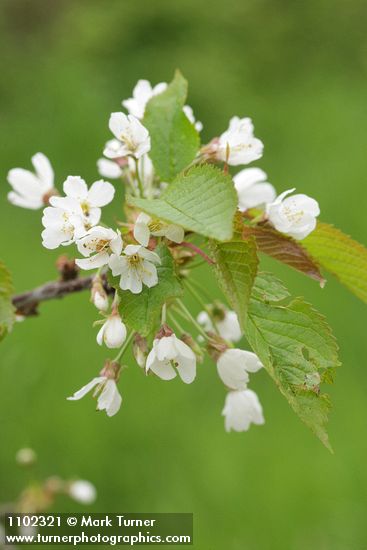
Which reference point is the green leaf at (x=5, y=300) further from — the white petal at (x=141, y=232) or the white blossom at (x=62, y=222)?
the white petal at (x=141, y=232)

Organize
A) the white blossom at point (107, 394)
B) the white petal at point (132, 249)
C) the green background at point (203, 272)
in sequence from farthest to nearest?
1. the green background at point (203, 272)
2. the white blossom at point (107, 394)
3. the white petal at point (132, 249)

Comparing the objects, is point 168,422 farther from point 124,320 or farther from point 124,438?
point 124,320

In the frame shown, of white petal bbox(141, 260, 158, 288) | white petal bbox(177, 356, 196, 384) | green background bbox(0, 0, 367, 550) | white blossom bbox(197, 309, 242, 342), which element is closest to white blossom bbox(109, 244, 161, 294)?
white petal bbox(141, 260, 158, 288)

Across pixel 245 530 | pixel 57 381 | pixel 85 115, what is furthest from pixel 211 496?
pixel 85 115

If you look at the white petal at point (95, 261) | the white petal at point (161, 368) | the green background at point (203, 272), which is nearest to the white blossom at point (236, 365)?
the white petal at point (161, 368)

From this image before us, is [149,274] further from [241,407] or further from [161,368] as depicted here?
[241,407]
